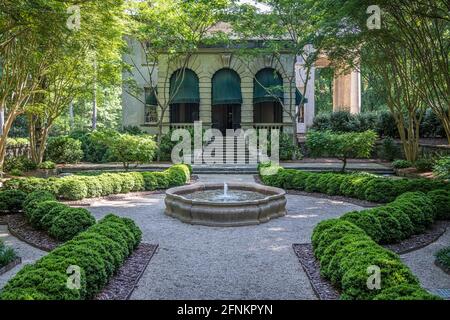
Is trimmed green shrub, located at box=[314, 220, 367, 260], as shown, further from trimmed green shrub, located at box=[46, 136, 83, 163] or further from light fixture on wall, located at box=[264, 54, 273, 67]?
light fixture on wall, located at box=[264, 54, 273, 67]

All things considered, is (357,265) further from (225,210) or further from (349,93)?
(349,93)

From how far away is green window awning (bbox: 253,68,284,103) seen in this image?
3005 cm

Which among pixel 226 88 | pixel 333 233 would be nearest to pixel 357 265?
pixel 333 233

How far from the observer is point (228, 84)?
3091 centimetres

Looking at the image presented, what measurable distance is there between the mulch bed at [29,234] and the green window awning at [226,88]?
67.0ft

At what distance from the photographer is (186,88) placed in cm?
3108

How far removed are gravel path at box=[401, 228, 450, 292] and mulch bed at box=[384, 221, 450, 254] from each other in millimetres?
113

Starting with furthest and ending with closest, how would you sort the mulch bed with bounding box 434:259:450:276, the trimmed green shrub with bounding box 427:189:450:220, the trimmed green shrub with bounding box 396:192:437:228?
the trimmed green shrub with bounding box 427:189:450:220 → the trimmed green shrub with bounding box 396:192:437:228 → the mulch bed with bounding box 434:259:450:276

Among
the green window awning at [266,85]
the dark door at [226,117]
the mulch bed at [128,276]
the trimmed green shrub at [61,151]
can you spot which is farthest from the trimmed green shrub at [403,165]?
the trimmed green shrub at [61,151]

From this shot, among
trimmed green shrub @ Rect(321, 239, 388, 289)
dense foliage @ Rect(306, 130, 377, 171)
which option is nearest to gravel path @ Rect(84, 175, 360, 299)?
trimmed green shrub @ Rect(321, 239, 388, 289)

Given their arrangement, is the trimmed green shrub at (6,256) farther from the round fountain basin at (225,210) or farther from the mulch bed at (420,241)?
the mulch bed at (420,241)

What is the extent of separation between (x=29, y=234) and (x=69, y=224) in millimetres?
1584
